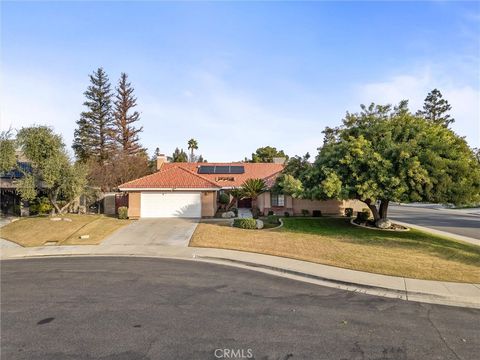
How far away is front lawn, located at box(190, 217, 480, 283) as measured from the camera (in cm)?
1193

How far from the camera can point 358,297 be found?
9.23m

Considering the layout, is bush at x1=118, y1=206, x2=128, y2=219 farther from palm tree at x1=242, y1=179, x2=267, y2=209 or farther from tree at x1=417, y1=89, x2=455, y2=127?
tree at x1=417, y1=89, x2=455, y2=127

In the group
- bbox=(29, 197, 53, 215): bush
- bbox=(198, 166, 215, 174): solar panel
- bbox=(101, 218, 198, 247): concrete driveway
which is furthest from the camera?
bbox=(198, 166, 215, 174): solar panel

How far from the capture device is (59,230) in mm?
20500

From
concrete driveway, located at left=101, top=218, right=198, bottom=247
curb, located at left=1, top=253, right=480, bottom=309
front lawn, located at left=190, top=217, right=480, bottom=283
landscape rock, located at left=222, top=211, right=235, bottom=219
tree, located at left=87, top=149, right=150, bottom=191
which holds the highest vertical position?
tree, located at left=87, top=149, right=150, bottom=191

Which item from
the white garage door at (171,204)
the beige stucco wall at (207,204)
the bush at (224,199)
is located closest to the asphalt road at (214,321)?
the white garage door at (171,204)

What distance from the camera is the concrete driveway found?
17475mm

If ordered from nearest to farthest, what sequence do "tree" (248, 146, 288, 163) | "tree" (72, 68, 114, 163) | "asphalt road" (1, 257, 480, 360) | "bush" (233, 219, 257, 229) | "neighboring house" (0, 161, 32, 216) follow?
"asphalt road" (1, 257, 480, 360)
"bush" (233, 219, 257, 229)
"neighboring house" (0, 161, 32, 216)
"tree" (72, 68, 114, 163)
"tree" (248, 146, 288, 163)

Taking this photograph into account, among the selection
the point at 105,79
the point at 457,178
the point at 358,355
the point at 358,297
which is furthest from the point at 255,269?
the point at 105,79

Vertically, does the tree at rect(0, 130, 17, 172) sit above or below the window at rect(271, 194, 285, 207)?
above

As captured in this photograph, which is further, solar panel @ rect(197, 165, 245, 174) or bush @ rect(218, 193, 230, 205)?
solar panel @ rect(197, 165, 245, 174)

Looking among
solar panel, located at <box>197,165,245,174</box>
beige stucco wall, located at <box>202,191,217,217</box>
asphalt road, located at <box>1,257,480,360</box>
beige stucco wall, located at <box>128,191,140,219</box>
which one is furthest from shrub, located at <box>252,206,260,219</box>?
asphalt road, located at <box>1,257,480,360</box>

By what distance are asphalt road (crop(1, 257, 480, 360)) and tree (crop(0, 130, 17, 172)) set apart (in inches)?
646

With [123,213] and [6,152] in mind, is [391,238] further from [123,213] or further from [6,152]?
[6,152]
